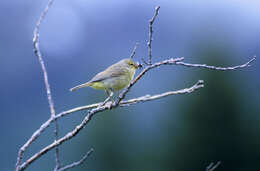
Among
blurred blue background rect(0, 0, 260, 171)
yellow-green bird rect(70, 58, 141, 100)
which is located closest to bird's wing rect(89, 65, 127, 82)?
yellow-green bird rect(70, 58, 141, 100)

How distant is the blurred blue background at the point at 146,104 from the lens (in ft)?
63.5

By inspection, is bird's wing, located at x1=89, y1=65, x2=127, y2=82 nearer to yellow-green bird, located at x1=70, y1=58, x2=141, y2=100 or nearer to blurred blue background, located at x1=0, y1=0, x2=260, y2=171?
yellow-green bird, located at x1=70, y1=58, x2=141, y2=100

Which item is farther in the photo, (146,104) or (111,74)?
(146,104)

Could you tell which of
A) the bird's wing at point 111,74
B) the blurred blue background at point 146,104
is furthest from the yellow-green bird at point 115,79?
the blurred blue background at point 146,104

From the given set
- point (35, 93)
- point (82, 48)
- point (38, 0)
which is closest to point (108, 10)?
point (38, 0)

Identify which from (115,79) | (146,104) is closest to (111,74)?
(115,79)

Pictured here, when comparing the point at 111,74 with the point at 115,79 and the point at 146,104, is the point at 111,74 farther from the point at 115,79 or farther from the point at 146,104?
the point at 146,104

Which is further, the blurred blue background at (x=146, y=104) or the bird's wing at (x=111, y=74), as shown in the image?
the blurred blue background at (x=146, y=104)

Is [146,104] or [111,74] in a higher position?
[111,74]

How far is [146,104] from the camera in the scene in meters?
38.5

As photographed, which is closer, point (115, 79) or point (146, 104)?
point (115, 79)

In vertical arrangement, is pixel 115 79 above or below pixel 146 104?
above

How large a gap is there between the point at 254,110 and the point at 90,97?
22.9 ft

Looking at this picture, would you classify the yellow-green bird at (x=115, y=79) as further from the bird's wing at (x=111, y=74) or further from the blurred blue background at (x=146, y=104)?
the blurred blue background at (x=146, y=104)
